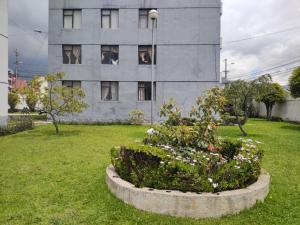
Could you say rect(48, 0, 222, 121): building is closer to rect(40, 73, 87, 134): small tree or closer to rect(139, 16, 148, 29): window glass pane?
rect(139, 16, 148, 29): window glass pane

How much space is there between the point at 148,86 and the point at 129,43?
326cm

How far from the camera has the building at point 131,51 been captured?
21.3 metres

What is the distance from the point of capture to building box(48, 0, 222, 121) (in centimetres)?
2133

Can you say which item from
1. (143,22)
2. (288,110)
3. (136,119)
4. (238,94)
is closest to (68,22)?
(143,22)

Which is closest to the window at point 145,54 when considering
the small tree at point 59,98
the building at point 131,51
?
the building at point 131,51

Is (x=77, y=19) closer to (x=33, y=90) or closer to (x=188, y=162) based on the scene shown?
(x=33, y=90)

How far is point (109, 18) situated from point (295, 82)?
42.2 feet

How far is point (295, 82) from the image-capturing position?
17312mm

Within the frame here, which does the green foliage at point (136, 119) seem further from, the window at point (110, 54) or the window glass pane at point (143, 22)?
the window glass pane at point (143, 22)

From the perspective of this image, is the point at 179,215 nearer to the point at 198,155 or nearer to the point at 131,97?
the point at 198,155

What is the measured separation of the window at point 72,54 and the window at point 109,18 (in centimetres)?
245

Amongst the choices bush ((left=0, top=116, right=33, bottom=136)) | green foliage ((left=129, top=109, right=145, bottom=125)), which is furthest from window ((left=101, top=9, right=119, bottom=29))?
bush ((left=0, top=116, right=33, bottom=136))

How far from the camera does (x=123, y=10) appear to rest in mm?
21625

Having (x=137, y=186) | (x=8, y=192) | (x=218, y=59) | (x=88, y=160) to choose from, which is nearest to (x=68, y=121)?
(x=218, y=59)
